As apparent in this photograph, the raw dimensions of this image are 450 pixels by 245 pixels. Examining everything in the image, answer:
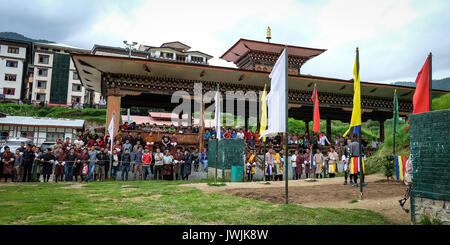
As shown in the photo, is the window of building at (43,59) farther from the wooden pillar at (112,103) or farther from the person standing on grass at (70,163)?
the person standing on grass at (70,163)

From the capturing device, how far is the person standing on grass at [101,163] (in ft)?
41.3

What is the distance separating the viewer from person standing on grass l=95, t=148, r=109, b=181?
12586 millimetres

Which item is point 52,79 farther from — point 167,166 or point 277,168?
point 277,168

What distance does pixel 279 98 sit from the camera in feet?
24.4

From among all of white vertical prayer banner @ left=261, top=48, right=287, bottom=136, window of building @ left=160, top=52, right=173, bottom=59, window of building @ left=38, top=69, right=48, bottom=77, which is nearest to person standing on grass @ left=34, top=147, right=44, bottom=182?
white vertical prayer banner @ left=261, top=48, right=287, bottom=136

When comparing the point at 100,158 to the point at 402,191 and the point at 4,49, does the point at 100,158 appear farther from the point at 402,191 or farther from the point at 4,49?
the point at 4,49

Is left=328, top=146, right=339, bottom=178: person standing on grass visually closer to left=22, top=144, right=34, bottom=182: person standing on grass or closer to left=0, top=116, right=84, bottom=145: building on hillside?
left=22, top=144, right=34, bottom=182: person standing on grass

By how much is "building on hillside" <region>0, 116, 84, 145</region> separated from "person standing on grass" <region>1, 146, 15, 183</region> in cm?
2126

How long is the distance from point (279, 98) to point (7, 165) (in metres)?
11.1

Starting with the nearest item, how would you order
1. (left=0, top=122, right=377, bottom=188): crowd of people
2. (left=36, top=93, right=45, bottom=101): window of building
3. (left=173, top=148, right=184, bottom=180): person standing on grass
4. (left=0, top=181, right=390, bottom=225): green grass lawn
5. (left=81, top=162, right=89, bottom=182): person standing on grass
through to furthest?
(left=0, top=181, right=390, bottom=225): green grass lawn < (left=0, top=122, right=377, bottom=188): crowd of people < (left=81, top=162, right=89, bottom=182): person standing on grass < (left=173, top=148, right=184, bottom=180): person standing on grass < (left=36, top=93, right=45, bottom=101): window of building

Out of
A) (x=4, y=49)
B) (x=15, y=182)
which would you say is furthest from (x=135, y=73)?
(x=4, y=49)

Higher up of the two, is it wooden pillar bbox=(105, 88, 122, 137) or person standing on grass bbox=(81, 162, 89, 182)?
wooden pillar bbox=(105, 88, 122, 137)

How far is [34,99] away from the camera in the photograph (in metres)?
53.8
